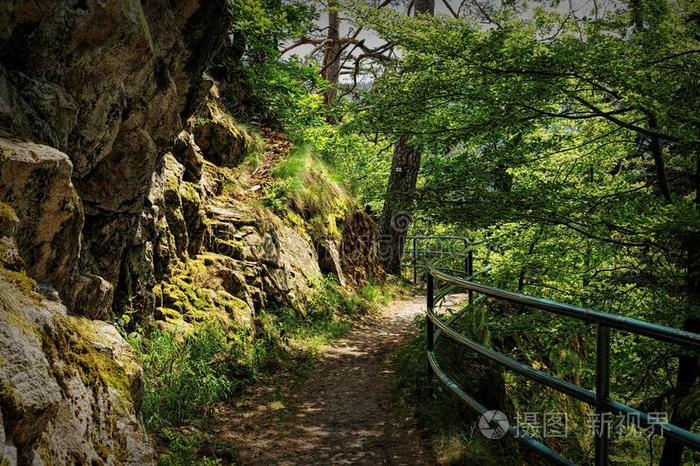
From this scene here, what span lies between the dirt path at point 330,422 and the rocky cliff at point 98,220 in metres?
1.33

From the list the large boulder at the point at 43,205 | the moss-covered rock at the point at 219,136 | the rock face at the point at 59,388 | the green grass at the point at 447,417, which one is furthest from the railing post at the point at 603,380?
the moss-covered rock at the point at 219,136

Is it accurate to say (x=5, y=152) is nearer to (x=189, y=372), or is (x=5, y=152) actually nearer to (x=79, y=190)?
(x=79, y=190)

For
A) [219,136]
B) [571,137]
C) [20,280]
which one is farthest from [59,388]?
[219,136]

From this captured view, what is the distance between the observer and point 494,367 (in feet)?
16.5

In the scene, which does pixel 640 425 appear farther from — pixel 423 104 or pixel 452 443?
pixel 423 104

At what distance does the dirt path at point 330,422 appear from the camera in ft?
12.5

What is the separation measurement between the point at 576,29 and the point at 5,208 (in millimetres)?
4453

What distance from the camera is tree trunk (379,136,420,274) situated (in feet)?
39.6

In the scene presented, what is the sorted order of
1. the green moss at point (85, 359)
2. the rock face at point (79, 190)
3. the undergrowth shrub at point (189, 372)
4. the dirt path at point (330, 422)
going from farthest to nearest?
the undergrowth shrub at point (189, 372)
the dirt path at point (330, 422)
the green moss at point (85, 359)
the rock face at point (79, 190)

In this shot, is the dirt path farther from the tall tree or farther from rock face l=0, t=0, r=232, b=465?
the tall tree

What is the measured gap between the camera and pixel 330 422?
15.1ft

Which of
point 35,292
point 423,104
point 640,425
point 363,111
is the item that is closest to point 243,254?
point 363,111

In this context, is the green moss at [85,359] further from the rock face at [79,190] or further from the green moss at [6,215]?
the green moss at [6,215]

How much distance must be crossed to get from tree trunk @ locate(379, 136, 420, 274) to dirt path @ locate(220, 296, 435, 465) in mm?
4278
